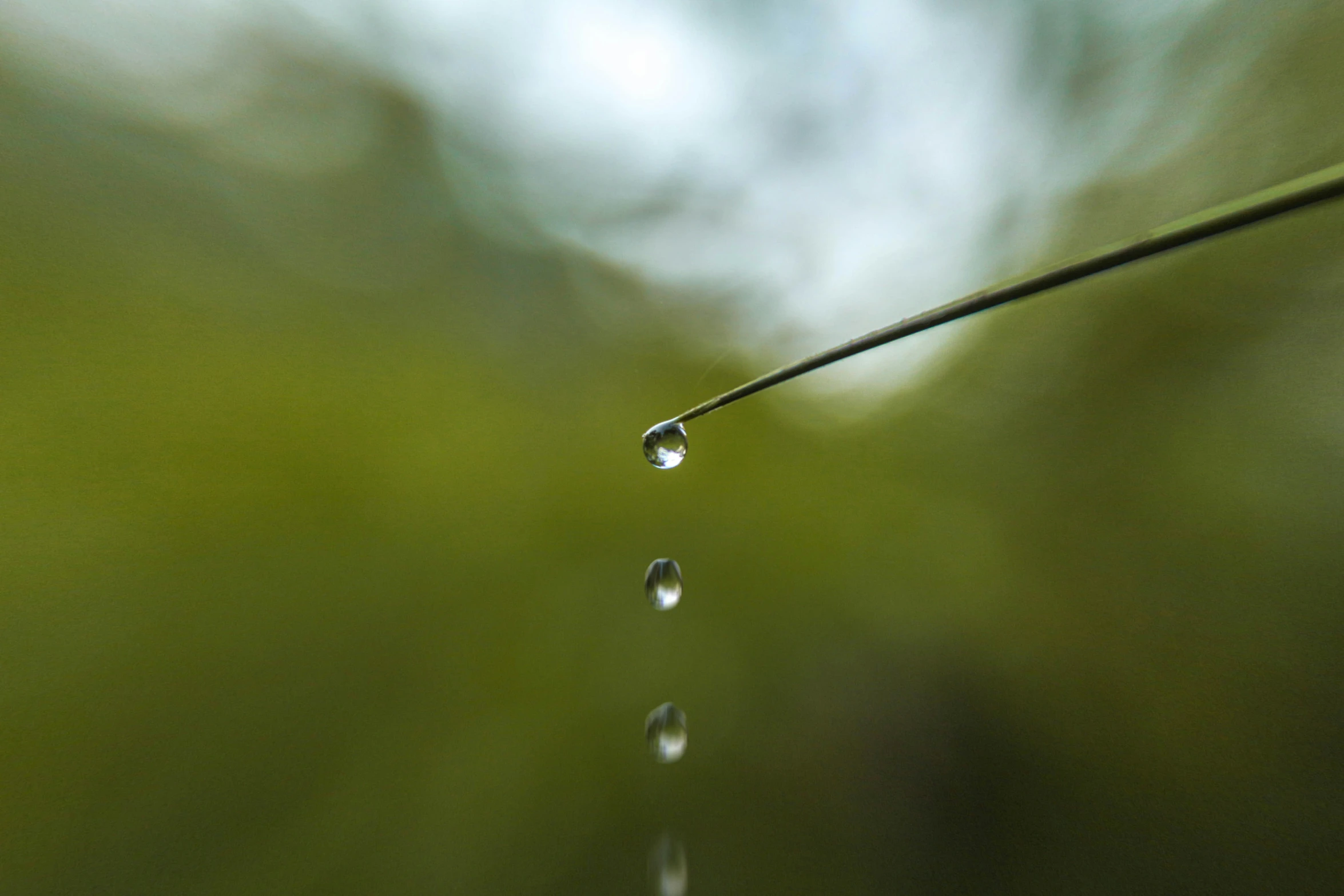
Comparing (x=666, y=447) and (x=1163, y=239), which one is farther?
(x=666, y=447)

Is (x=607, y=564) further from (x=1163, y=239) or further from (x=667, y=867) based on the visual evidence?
(x=1163, y=239)

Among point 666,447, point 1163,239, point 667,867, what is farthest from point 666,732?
point 1163,239

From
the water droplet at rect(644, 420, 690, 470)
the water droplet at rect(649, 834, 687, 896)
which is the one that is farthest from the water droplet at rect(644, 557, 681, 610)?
the water droplet at rect(649, 834, 687, 896)

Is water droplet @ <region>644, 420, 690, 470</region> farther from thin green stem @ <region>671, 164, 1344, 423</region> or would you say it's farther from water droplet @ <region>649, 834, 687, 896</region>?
water droplet @ <region>649, 834, 687, 896</region>

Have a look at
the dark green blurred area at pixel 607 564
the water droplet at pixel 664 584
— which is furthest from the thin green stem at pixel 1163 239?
the dark green blurred area at pixel 607 564

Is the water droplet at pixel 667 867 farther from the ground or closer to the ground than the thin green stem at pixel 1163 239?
closer to the ground

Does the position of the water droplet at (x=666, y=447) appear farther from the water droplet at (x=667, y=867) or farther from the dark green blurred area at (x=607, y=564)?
the water droplet at (x=667, y=867)

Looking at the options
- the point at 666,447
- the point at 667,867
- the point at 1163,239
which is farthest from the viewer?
the point at 667,867
